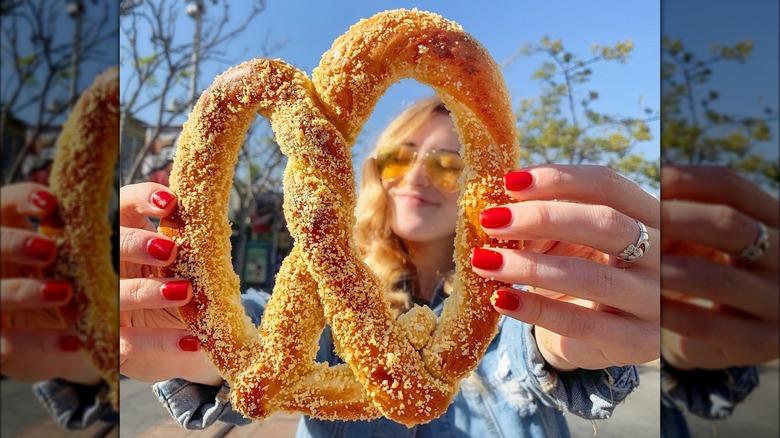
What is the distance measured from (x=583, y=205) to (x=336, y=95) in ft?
0.96

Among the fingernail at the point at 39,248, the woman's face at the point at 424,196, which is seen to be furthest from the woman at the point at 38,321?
the woman's face at the point at 424,196

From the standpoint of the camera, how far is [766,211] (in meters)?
0.31

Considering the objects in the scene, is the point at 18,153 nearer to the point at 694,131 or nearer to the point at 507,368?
the point at 694,131

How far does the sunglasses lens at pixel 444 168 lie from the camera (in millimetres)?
881

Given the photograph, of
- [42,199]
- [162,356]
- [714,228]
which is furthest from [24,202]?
[714,228]

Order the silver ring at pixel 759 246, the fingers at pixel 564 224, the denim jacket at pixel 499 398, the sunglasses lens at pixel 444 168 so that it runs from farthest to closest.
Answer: the sunglasses lens at pixel 444 168 → the denim jacket at pixel 499 398 → the fingers at pixel 564 224 → the silver ring at pixel 759 246

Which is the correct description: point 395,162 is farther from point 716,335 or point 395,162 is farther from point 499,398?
point 716,335

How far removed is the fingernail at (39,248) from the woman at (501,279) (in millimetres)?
207

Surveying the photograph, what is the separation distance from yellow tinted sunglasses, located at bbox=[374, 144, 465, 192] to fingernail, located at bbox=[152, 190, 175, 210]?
43 cm

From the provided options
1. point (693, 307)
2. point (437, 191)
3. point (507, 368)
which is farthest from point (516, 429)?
point (693, 307)

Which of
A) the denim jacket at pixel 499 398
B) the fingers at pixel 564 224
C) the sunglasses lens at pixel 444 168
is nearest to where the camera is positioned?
the fingers at pixel 564 224

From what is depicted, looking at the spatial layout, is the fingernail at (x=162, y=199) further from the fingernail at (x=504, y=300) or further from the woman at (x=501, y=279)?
the fingernail at (x=504, y=300)

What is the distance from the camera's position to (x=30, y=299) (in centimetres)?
38

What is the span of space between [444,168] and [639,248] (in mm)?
386
